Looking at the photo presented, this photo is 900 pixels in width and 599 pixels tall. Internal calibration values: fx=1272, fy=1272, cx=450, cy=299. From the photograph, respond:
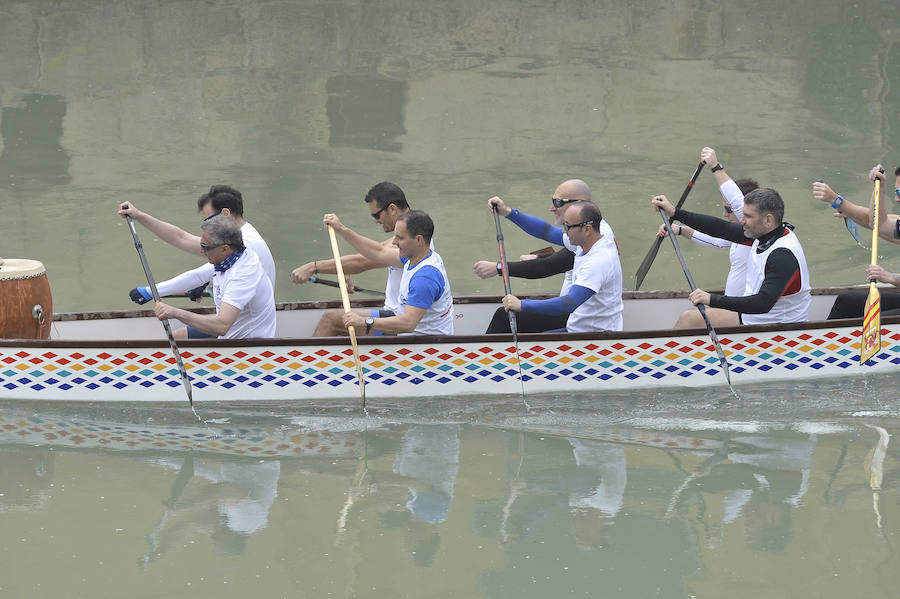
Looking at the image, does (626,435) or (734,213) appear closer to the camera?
(626,435)

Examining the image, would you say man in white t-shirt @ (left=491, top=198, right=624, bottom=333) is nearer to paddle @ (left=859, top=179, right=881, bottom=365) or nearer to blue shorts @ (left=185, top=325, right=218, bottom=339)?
paddle @ (left=859, top=179, right=881, bottom=365)

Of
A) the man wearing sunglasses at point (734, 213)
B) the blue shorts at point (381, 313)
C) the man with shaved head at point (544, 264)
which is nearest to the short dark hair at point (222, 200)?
the blue shorts at point (381, 313)

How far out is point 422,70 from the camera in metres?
20.6

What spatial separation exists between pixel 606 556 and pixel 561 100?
13523 millimetres

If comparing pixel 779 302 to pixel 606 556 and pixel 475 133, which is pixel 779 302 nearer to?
pixel 606 556

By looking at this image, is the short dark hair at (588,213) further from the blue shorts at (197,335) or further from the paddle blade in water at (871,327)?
the blue shorts at (197,335)

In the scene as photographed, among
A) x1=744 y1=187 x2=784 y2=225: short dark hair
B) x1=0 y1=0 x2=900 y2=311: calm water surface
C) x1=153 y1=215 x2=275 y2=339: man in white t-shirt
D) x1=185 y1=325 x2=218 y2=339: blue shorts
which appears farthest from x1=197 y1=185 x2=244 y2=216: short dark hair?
x1=744 y1=187 x2=784 y2=225: short dark hair

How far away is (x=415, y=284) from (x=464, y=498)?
1670mm

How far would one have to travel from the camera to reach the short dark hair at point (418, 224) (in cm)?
843

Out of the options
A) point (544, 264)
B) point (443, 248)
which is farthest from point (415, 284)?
point (443, 248)

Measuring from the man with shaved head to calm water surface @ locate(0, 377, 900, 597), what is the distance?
680 mm

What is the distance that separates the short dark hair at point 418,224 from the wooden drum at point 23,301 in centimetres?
264

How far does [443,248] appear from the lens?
533 inches

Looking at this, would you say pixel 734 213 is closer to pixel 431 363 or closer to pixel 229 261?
pixel 431 363
